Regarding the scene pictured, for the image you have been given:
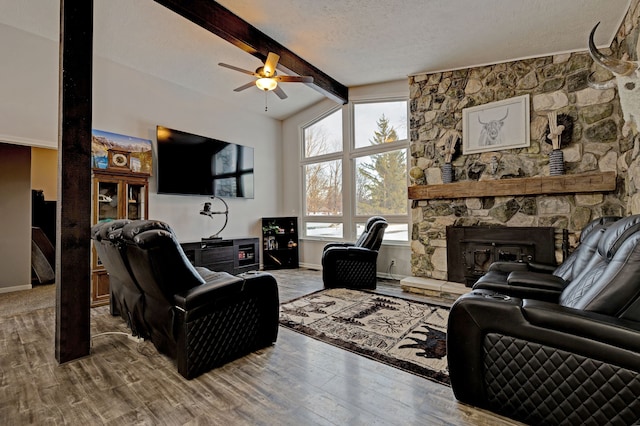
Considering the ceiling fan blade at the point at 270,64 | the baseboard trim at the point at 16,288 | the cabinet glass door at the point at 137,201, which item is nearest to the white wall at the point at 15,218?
the baseboard trim at the point at 16,288

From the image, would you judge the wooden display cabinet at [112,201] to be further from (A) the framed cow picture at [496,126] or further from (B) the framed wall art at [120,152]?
(A) the framed cow picture at [496,126]

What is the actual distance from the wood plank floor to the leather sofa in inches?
4.8

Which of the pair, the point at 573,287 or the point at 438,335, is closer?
the point at 573,287

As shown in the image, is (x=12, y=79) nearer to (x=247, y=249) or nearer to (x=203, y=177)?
(x=203, y=177)

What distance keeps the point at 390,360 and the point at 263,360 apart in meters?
0.97

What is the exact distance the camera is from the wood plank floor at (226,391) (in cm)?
158

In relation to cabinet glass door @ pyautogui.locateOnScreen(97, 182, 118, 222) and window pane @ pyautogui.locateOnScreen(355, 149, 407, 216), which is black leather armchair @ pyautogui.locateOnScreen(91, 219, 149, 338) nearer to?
cabinet glass door @ pyautogui.locateOnScreen(97, 182, 118, 222)

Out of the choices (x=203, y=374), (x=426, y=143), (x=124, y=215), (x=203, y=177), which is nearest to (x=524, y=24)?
(x=426, y=143)

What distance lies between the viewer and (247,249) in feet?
18.0

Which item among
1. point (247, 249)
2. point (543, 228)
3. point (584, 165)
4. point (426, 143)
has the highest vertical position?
point (426, 143)

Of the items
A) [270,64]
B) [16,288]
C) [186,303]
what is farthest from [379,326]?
[16,288]

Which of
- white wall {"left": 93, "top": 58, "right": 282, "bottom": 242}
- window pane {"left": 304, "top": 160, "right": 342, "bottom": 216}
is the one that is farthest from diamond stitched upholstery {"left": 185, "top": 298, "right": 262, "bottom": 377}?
window pane {"left": 304, "top": 160, "right": 342, "bottom": 216}

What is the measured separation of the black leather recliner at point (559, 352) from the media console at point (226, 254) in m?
3.98

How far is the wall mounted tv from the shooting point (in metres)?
4.52
